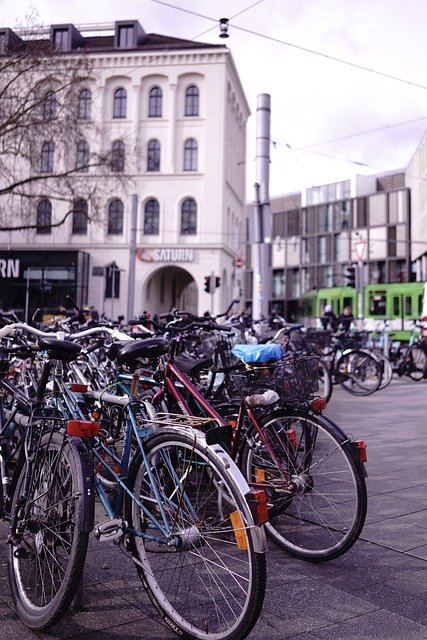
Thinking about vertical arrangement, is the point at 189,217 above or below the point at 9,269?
above

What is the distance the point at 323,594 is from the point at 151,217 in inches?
1576

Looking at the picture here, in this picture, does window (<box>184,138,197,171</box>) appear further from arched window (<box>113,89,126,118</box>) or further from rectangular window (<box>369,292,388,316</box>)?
rectangular window (<box>369,292,388,316</box>)

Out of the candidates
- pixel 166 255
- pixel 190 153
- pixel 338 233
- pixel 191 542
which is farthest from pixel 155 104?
pixel 191 542

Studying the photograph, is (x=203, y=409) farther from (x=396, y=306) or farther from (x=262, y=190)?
(x=396, y=306)

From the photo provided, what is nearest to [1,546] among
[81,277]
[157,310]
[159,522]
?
[159,522]

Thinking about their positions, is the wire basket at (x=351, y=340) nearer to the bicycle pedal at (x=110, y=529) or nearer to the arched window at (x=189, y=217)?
the bicycle pedal at (x=110, y=529)

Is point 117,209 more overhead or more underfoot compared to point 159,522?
more overhead

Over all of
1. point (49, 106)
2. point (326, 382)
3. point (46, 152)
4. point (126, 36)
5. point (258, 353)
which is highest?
point (126, 36)

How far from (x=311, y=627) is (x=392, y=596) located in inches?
21.5

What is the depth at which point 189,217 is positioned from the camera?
42156 mm

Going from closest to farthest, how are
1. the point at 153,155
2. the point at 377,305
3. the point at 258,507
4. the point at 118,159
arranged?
the point at 258,507 < the point at 118,159 < the point at 377,305 < the point at 153,155

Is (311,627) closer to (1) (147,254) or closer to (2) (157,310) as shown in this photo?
(1) (147,254)

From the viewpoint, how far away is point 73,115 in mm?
21000

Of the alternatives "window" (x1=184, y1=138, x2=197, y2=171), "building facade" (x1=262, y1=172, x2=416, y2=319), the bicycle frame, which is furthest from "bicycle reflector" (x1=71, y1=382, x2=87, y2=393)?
"building facade" (x1=262, y1=172, x2=416, y2=319)
